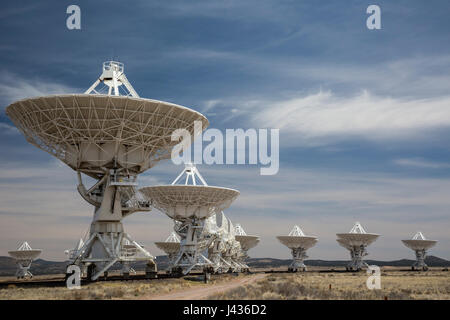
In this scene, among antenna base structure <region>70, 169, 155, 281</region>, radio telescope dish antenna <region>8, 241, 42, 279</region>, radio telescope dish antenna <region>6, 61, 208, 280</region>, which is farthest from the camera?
radio telescope dish antenna <region>8, 241, 42, 279</region>

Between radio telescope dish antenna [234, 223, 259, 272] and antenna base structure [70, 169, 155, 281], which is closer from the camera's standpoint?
antenna base structure [70, 169, 155, 281]

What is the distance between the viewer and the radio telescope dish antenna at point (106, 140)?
37219 mm

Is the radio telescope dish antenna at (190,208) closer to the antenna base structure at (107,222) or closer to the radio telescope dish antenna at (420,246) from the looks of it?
the antenna base structure at (107,222)

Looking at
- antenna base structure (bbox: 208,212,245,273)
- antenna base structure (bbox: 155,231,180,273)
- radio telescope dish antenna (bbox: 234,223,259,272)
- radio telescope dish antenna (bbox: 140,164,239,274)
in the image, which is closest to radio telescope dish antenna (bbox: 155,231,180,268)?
antenna base structure (bbox: 155,231,180,273)

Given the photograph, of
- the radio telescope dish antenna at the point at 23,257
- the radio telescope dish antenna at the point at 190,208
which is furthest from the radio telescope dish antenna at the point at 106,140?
the radio telescope dish antenna at the point at 23,257

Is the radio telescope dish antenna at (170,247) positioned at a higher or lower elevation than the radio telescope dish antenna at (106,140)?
lower

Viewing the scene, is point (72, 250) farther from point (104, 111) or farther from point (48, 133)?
point (104, 111)

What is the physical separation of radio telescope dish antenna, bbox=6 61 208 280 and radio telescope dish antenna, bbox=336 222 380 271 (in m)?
61.5

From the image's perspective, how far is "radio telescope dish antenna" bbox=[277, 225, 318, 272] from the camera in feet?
333

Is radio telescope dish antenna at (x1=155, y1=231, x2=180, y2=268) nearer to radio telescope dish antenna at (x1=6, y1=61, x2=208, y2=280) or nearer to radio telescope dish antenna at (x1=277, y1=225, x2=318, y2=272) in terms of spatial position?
radio telescope dish antenna at (x1=277, y1=225, x2=318, y2=272)

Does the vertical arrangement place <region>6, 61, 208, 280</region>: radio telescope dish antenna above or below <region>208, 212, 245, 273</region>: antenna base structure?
above

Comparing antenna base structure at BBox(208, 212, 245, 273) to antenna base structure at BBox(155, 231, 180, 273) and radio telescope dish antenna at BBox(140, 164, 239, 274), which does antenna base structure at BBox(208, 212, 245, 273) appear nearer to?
antenna base structure at BBox(155, 231, 180, 273)

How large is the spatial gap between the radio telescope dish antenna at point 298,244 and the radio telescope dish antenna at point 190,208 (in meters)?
38.7

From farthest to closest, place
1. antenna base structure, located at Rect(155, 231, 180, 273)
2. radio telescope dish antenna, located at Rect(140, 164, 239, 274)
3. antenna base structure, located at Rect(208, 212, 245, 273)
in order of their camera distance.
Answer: antenna base structure, located at Rect(155, 231, 180, 273) < antenna base structure, located at Rect(208, 212, 245, 273) < radio telescope dish antenna, located at Rect(140, 164, 239, 274)
